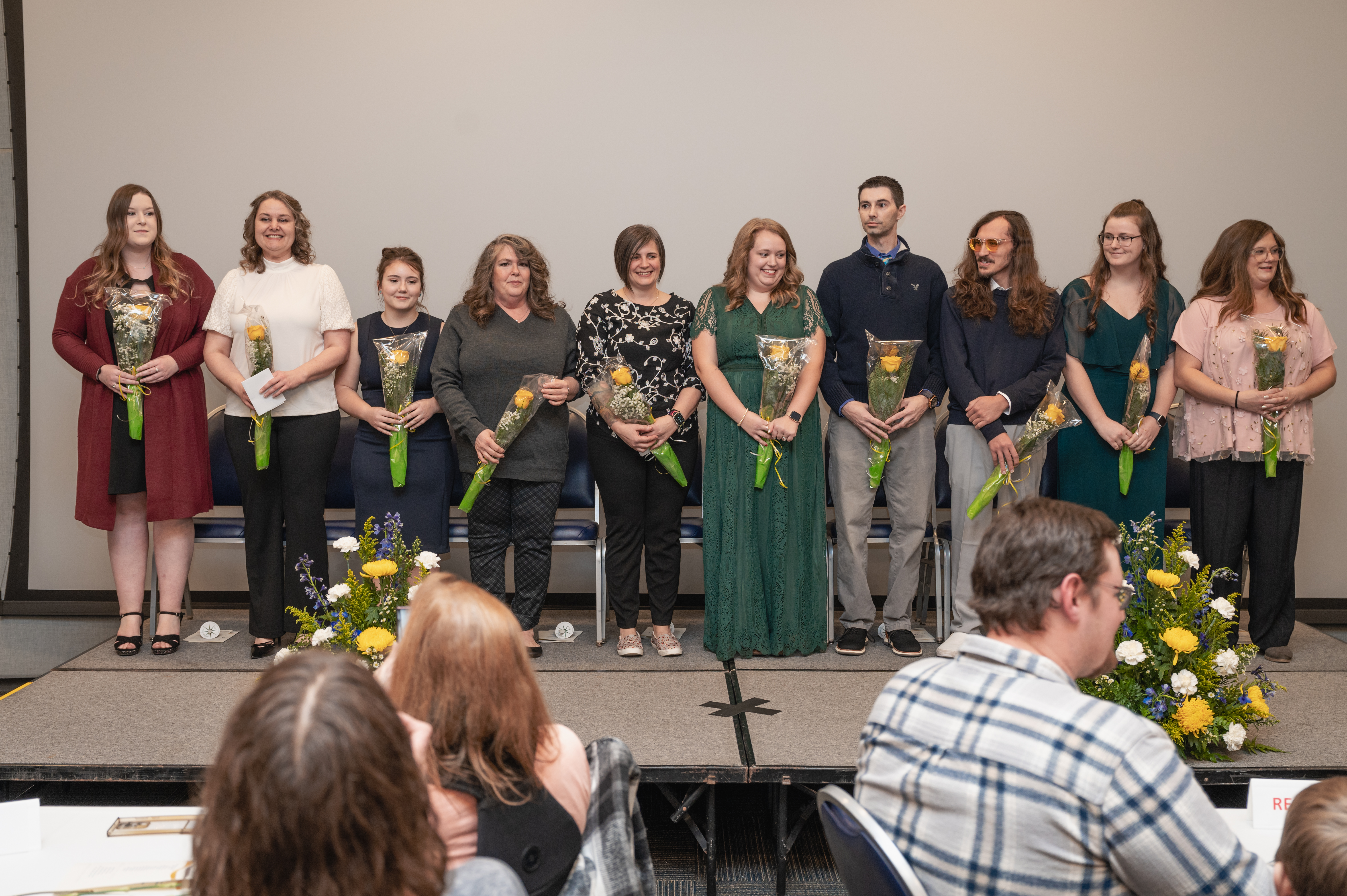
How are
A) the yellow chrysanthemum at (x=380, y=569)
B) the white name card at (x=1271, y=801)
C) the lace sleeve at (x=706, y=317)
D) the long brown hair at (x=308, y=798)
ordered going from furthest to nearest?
the lace sleeve at (x=706, y=317) < the yellow chrysanthemum at (x=380, y=569) < the white name card at (x=1271, y=801) < the long brown hair at (x=308, y=798)

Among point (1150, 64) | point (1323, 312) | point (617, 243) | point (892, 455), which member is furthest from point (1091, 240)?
point (617, 243)

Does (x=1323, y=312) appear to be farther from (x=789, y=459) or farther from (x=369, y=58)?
(x=369, y=58)

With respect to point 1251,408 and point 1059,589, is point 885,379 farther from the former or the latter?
point 1059,589

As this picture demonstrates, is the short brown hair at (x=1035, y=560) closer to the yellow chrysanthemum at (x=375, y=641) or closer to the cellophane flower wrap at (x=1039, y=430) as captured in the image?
the yellow chrysanthemum at (x=375, y=641)

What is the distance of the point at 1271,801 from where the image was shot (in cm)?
162

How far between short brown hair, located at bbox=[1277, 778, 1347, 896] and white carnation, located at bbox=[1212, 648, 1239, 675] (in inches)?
62.5

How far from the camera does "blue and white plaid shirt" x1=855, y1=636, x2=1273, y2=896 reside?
4.04 ft

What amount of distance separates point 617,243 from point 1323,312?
3443 millimetres

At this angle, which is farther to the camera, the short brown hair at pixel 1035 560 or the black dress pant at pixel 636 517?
the black dress pant at pixel 636 517

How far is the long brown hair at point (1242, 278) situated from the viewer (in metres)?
3.83

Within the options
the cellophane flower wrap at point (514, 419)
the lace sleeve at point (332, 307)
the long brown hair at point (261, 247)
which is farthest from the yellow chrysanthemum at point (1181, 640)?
the long brown hair at point (261, 247)

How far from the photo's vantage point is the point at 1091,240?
4887 millimetres

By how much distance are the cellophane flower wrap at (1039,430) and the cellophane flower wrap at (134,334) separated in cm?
311

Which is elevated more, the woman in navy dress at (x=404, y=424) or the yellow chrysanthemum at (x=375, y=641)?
the woman in navy dress at (x=404, y=424)
